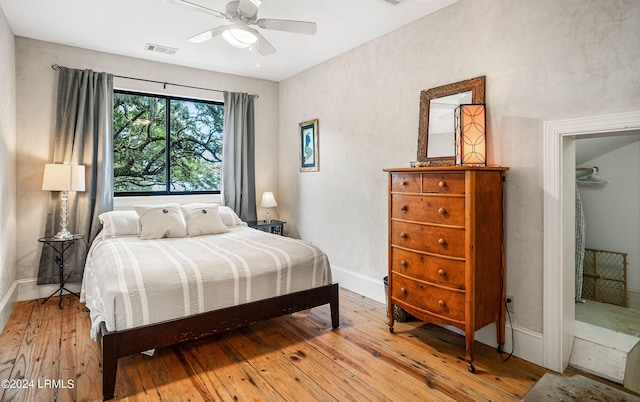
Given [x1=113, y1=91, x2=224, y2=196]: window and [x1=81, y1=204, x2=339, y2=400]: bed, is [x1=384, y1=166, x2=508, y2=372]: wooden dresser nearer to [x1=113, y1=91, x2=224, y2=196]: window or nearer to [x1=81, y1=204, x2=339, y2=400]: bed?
[x1=81, y1=204, x2=339, y2=400]: bed

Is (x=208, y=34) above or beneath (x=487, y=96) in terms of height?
above

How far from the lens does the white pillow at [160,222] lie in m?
3.53

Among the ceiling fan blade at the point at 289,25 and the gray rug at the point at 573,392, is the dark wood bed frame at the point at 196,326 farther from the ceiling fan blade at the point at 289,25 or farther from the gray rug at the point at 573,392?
the ceiling fan blade at the point at 289,25

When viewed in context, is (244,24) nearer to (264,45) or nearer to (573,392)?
(264,45)

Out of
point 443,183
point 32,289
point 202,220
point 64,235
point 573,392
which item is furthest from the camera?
point 202,220

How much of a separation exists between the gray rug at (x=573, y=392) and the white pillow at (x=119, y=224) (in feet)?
12.0

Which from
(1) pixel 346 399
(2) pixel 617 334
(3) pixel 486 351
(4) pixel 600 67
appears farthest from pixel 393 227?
(2) pixel 617 334

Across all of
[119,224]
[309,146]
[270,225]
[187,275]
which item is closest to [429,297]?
[187,275]

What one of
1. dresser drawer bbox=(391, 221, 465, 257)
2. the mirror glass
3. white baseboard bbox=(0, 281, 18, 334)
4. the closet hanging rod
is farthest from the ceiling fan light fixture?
the closet hanging rod

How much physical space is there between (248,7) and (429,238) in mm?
1997

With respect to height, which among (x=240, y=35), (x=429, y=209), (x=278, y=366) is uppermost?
(x=240, y=35)

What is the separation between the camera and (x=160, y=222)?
359 cm

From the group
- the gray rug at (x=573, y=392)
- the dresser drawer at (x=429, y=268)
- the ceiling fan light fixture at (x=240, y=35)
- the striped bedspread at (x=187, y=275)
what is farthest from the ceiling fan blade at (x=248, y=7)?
the gray rug at (x=573, y=392)

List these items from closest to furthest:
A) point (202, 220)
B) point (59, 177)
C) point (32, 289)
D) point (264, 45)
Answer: point (264, 45)
point (59, 177)
point (32, 289)
point (202, 220)
